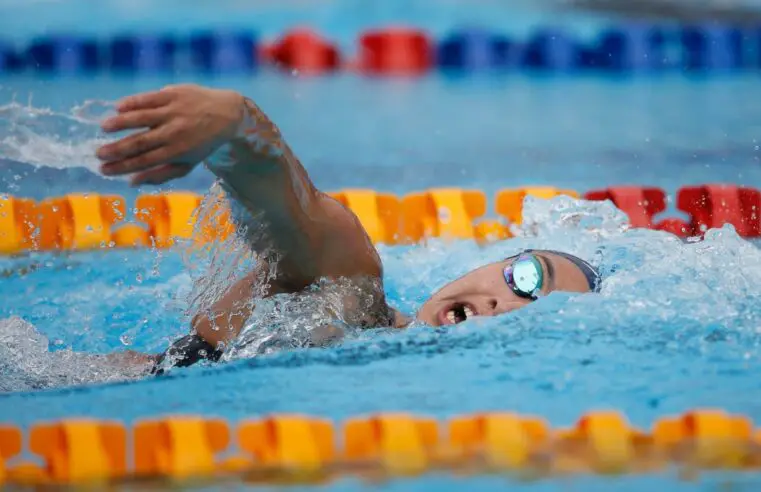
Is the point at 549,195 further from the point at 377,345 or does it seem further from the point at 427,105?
the point at 427,105

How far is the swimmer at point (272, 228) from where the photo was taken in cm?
165

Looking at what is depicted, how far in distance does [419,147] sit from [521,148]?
496mm

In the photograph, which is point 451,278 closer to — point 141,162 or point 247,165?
point 247,165

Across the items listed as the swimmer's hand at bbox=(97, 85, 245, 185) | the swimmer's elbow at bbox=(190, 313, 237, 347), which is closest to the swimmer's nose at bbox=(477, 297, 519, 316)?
the swimmer's elbow at bbox=(190, 313, 237, 347)

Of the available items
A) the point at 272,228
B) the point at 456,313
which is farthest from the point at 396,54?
the point at 272,228

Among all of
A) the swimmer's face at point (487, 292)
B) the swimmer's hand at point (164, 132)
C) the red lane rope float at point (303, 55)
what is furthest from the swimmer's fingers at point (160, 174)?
the red lane rope float at point (303, 55)

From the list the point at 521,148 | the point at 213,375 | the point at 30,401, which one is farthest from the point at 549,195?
the point at 30,401

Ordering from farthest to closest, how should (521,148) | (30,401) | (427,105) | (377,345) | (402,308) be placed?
(427,105)
(521,148)
(402,308)
(377,345)
(30,401)

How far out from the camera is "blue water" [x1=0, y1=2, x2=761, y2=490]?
2.20 meters

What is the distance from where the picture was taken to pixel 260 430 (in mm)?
1948

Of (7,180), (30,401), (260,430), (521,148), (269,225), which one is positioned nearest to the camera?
(260,430)

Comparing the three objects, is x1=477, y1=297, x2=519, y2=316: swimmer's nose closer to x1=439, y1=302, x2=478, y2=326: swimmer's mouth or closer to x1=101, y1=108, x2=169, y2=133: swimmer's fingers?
x1=439, y1=302, x2=478, y2=326: swimmer's mouth

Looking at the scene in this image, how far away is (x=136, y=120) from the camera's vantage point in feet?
5.30

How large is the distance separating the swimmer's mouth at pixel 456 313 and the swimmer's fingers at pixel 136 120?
0.99 metres
